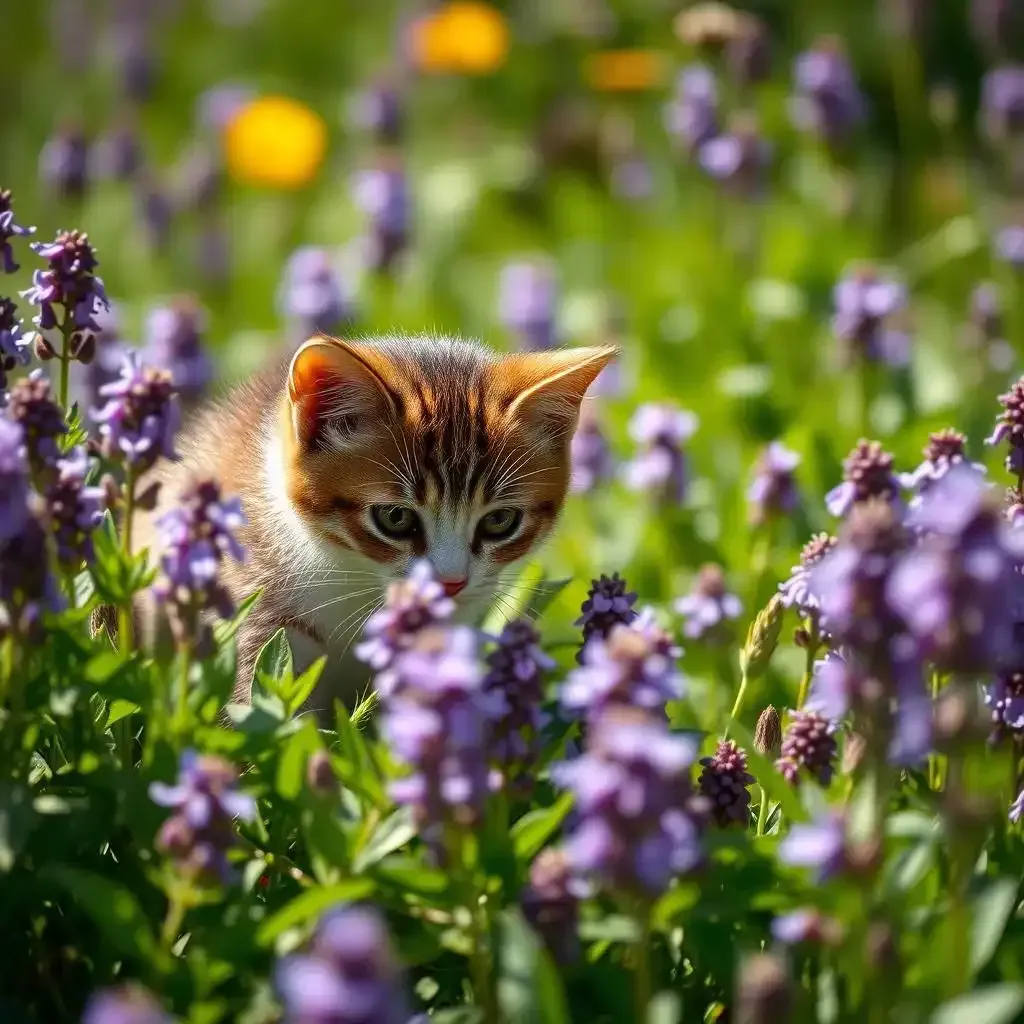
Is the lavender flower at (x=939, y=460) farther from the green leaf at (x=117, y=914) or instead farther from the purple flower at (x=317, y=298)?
the purple flower at (x=317, y=298)

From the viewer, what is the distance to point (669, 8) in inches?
336

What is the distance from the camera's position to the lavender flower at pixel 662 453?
3.91 metres

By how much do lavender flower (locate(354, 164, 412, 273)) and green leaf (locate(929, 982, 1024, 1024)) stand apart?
400cm

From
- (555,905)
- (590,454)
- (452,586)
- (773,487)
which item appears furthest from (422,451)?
(555,905)

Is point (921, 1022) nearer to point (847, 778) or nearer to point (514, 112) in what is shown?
point (847, 778)

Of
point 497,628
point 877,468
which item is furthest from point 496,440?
point 877,468

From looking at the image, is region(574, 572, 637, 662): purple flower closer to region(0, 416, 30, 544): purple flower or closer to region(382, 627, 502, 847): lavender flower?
region(382, 627, 502, 847): lavender flower

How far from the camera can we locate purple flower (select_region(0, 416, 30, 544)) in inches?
74.4

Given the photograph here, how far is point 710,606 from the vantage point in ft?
9.73

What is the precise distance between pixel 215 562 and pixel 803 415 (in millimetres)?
3088

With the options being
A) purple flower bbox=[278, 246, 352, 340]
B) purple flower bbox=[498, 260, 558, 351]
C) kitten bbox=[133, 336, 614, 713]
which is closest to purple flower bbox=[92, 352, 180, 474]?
kitten bbox=[133, 336, 614, 713]

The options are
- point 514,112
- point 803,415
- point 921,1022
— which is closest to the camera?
point 921,1022

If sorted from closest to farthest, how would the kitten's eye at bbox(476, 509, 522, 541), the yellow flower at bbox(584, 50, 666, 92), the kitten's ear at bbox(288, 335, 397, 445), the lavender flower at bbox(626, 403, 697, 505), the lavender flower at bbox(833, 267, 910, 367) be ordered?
the kitten's ear at bbox(288, 335, 397, 445) → the kitten's eye at bbox(476, 509, 522, 541) → the lavender flower at bbox(626, 403, 697, 505) → the lavender flower at bbox(833, 267, 910, 367) → the yellow flower at bbox(584, 50, 666, 92)

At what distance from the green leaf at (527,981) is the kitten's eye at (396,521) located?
4.54ft
